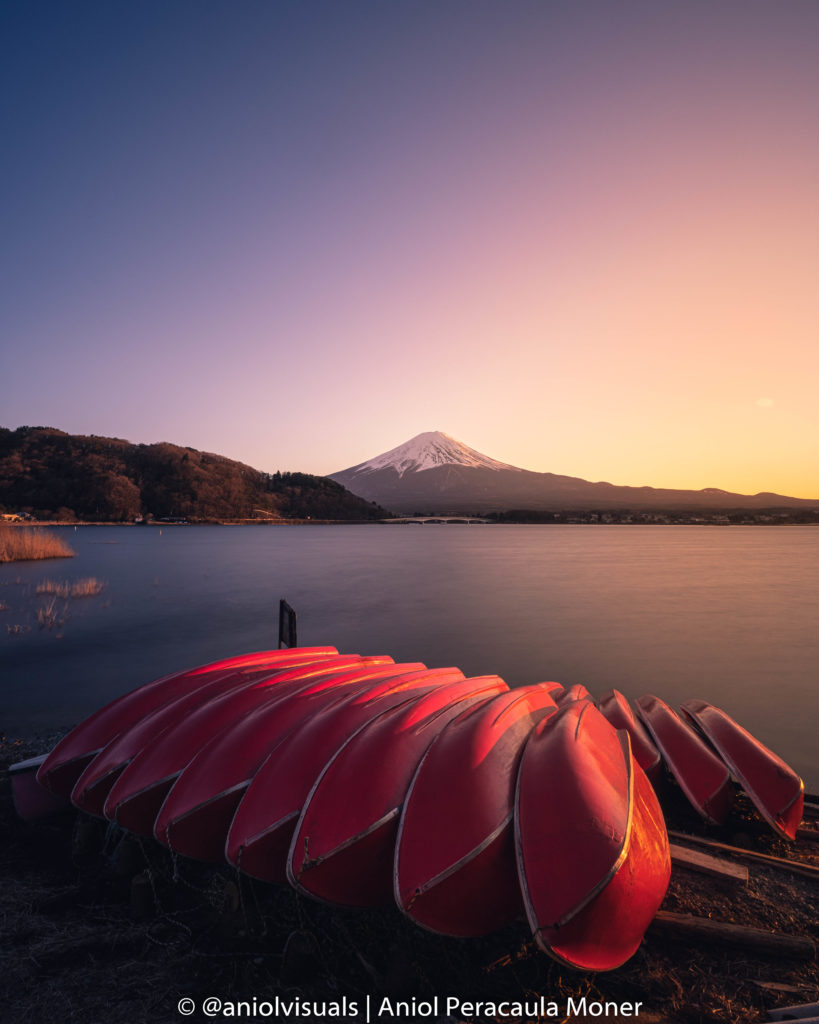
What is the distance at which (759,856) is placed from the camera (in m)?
3.86

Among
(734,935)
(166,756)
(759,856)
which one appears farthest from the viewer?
(759,856)

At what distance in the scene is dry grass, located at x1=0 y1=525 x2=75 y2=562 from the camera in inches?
1013

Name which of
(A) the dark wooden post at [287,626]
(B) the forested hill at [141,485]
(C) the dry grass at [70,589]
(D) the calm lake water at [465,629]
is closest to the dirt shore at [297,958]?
(D) the calm lake water at [465,629]

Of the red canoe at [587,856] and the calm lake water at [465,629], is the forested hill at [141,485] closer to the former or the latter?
the calm lake water at [465,629]

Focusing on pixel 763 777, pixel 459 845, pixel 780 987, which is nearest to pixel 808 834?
pixel 763 777

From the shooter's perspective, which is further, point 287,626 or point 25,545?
point 25,545

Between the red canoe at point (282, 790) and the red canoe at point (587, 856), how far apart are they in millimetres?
1021

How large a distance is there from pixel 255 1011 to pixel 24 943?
5.03 ft

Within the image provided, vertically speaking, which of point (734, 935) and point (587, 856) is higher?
point (587, 856)

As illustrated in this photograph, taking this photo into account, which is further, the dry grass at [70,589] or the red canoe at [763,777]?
the dry grass at [70,589]

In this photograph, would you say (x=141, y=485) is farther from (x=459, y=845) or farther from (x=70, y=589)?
(x=459, y=845)

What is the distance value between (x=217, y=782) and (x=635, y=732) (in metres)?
4.05

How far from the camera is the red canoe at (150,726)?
3703 mm

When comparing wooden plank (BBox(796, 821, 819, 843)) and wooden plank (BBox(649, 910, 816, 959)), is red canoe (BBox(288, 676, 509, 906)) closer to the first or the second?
wooden plank (BBox(649, 910, 816, 959))
